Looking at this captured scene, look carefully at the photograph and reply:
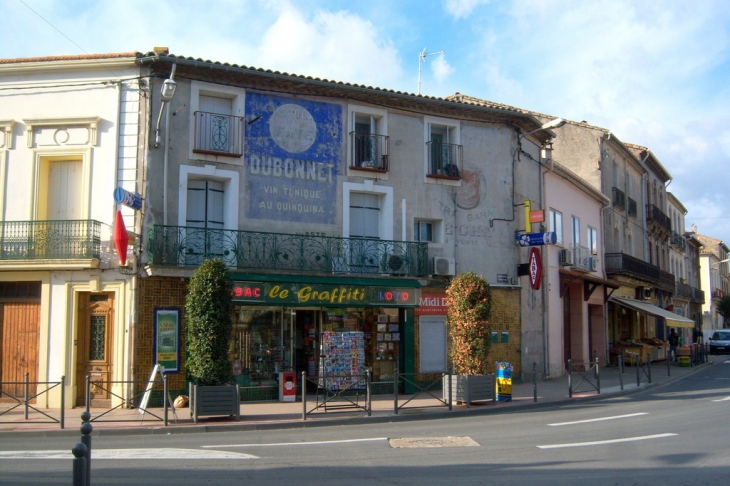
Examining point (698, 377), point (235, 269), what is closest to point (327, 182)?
point (235, 269)

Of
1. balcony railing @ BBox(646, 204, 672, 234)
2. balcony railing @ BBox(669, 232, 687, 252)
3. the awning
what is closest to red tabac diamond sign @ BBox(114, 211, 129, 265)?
the awning

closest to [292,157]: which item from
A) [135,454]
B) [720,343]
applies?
[135,454]

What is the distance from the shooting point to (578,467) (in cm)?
884

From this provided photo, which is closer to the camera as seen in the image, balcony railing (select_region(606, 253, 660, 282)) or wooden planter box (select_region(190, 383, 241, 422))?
wooden planter box (select_region(190, 383, 241, 422))

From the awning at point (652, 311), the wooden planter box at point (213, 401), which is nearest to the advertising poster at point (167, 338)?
the wooden planter box at point (213, 401)

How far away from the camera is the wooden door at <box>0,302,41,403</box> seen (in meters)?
16.1

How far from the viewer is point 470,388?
1584cm

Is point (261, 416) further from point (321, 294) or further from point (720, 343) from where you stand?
point (720, 343)

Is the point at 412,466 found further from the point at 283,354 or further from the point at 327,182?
the point at 327,182

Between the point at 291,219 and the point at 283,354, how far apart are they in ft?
11.2

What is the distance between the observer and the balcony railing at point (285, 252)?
16047mm

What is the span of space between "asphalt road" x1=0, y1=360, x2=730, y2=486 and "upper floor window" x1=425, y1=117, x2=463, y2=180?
7.93 metres

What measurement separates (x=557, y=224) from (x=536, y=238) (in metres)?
4.29

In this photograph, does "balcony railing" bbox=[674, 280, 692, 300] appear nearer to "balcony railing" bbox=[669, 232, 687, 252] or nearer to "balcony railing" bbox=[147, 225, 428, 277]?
"balcony railing" bbox=[669, 232, 687, 252]
